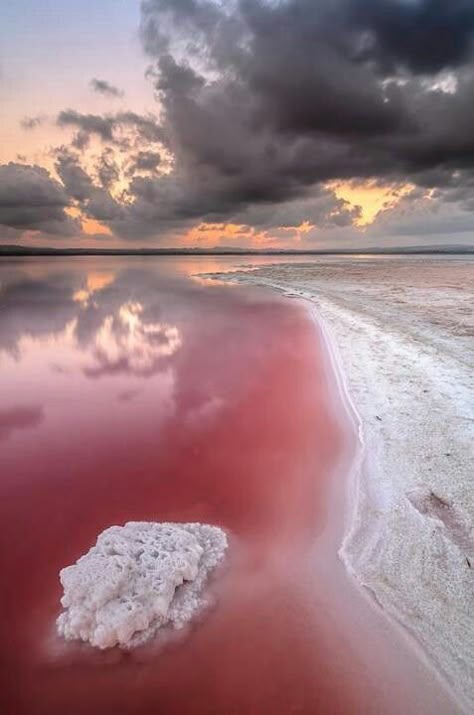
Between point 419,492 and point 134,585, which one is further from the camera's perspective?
point 419,492

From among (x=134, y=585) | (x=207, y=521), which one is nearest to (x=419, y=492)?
(x=207, y=521)

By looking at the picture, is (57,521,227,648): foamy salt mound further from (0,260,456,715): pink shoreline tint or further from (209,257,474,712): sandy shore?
(209,257,474,712): sandy shore

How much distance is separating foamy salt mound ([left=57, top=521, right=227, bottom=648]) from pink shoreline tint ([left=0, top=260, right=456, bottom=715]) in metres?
0.14

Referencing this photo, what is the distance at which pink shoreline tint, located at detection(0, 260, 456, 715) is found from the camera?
108 inches

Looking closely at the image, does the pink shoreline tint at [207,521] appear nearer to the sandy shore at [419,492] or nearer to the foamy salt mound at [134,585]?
the foamy salt mound at [134,585]

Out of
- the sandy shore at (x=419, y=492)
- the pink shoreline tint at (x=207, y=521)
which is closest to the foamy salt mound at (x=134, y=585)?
the pink shoreline tint at (x=207, y=521)

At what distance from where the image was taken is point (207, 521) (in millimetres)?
4340

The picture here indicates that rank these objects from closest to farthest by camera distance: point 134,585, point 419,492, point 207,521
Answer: point 134,585 < point 207,521 < point 419,492

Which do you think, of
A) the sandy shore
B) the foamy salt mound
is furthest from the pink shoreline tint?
the sandy shore

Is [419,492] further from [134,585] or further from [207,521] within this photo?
[134,585]

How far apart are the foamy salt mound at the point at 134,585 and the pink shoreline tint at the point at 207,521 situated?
0.46ft

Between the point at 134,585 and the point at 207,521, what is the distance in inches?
47.6

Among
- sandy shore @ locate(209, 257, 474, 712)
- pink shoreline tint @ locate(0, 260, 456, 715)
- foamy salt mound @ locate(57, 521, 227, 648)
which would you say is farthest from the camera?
sandy shore @ locate(209, 257, 474, 712)

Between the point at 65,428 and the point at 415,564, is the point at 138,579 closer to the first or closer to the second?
the point at 415,564
